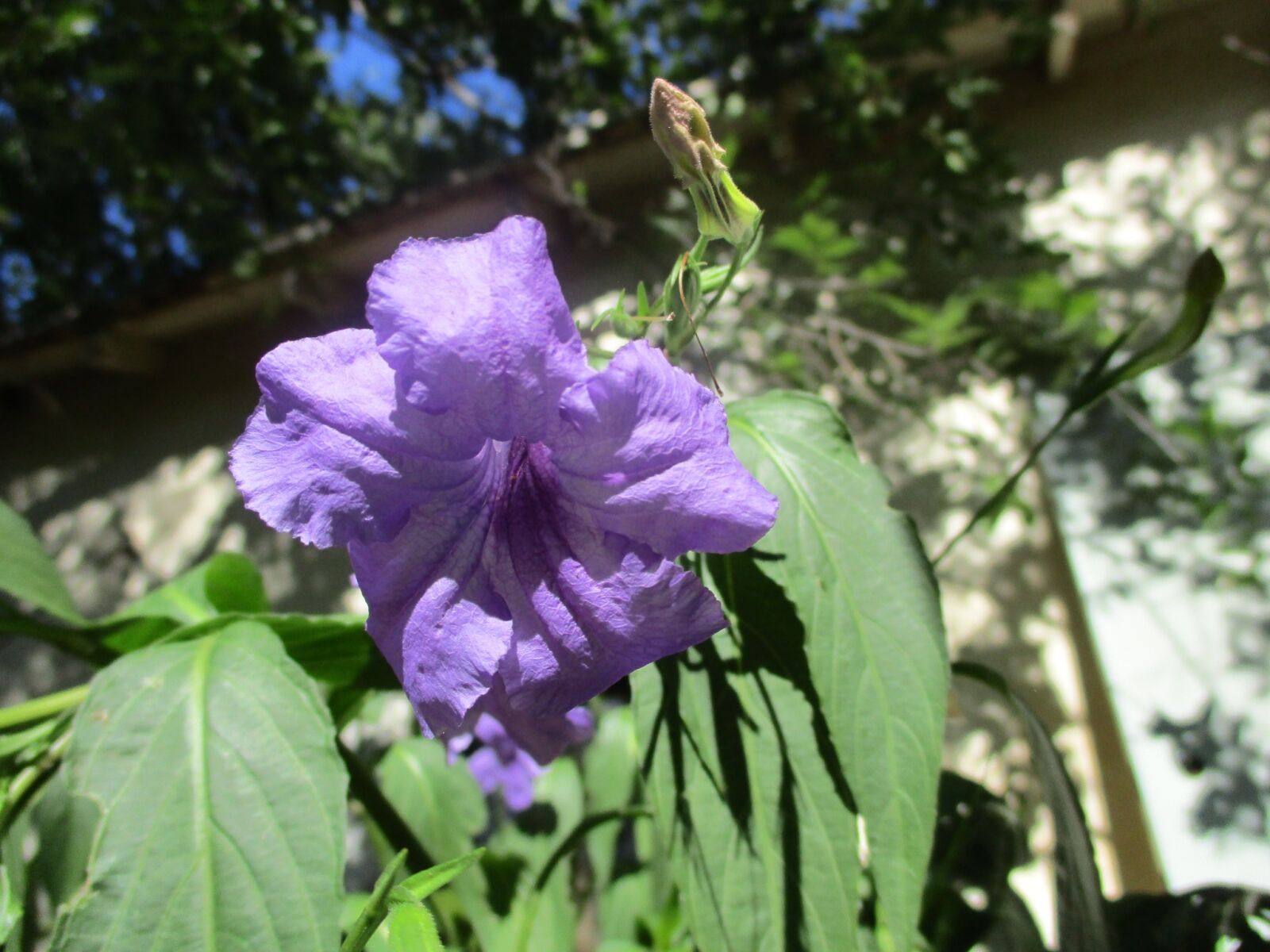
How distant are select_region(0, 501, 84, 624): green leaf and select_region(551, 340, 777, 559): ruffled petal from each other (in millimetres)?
556

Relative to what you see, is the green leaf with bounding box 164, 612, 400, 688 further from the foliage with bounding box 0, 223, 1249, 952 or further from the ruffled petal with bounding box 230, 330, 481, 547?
the ruffled petal with bounding box 230, 330, 481, 547

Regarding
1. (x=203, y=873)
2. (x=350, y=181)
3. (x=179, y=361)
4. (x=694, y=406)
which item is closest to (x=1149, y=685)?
(x=694, y=406)

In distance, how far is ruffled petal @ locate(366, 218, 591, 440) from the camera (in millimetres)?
489

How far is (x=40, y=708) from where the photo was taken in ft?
2.42

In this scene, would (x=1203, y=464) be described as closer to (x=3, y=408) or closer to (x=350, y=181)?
(x=350, y=181)

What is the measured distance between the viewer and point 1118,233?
7.22 feet

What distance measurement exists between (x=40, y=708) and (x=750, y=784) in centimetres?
60

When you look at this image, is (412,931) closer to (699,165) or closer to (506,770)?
(699,165)

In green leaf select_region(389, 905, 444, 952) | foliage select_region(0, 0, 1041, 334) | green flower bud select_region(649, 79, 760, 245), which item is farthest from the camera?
foliage select_region(0, 0, 1041, 334)

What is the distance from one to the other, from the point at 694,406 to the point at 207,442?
2676 mm

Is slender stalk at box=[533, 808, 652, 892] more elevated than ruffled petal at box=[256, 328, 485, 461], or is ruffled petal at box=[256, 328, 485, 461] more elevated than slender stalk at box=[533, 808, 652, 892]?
ruffled petal at box=[256, 328, 485, 461]

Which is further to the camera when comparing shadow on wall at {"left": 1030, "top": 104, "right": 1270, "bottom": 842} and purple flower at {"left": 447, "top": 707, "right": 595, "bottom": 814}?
shadow on wall at {"left": 1030, "top": 104, "right": 1270, "bottom": 842}

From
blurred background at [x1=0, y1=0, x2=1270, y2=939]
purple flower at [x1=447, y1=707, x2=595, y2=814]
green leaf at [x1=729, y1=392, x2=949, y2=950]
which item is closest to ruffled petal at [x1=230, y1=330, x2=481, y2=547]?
green leaf at [x1=729, y1=392, x2=949, y2=950]

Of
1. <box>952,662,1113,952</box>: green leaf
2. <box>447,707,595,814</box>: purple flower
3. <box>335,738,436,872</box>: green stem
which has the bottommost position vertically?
<box>952,662,1113,952</box>: green leaf
